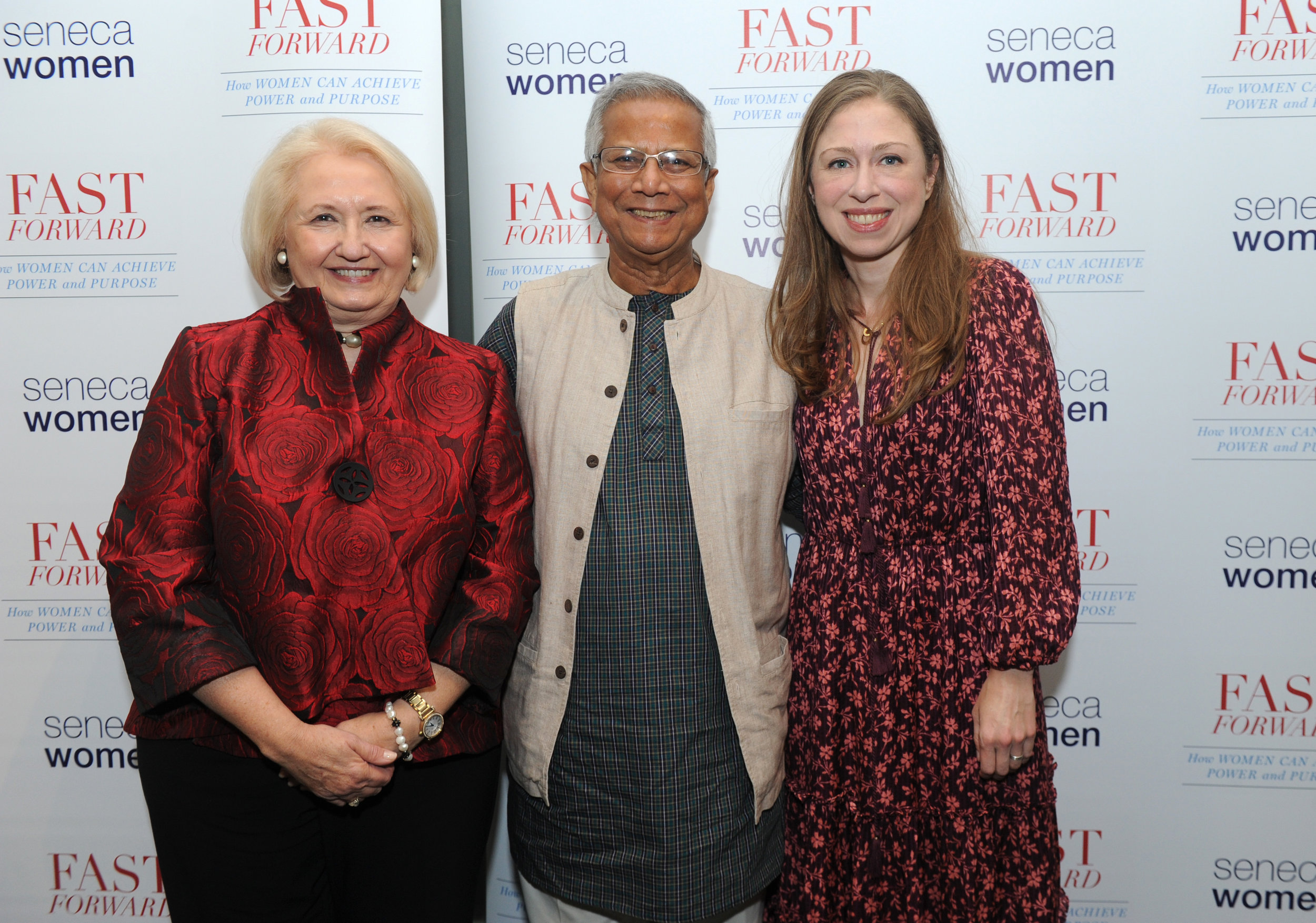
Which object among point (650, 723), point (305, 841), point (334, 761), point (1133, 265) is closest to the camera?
point (334, 761)

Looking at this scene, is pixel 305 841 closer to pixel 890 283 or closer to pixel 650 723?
pixel 650 723

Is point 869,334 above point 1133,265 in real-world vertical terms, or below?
below

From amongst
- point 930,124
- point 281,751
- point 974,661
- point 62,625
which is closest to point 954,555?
point 974,661

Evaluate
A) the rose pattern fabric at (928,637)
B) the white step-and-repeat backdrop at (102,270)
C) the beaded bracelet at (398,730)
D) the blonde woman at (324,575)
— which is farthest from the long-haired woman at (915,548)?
the white step-and-repeat backdrop at (102,270)

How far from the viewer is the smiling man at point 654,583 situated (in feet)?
5.57

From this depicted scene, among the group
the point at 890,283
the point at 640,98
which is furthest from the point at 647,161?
the point at 890,283

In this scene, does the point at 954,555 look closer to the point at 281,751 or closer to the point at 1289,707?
the point at 281,751

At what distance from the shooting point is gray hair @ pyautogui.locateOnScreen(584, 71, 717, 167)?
176cm

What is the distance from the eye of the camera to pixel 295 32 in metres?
2.23

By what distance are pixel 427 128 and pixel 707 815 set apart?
166 centimetres

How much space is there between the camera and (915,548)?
170 centimetres

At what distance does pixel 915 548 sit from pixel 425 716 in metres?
0.92

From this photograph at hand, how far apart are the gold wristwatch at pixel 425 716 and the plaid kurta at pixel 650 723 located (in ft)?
0.94

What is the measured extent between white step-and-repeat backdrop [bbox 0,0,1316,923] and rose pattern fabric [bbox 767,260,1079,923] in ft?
2.65
